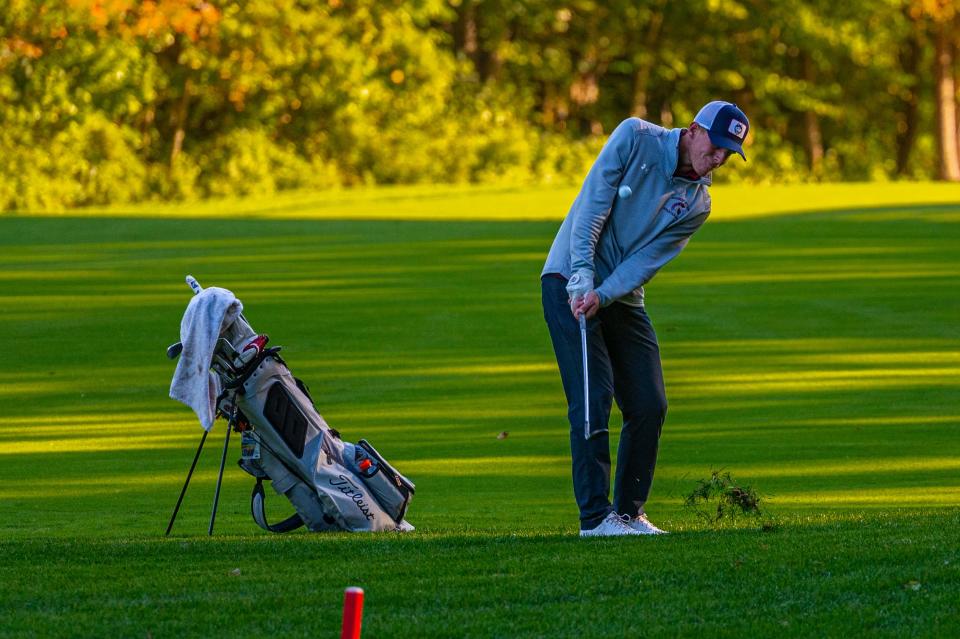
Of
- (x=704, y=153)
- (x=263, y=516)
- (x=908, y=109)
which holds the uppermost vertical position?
(x=704, y=153)

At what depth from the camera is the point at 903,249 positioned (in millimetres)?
22906

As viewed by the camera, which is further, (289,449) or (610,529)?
(289,449)

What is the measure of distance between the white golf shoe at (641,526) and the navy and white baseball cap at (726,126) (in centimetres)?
156

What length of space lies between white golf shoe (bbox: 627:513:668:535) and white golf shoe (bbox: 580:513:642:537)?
85 mm

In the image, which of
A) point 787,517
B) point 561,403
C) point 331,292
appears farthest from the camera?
point 331,292

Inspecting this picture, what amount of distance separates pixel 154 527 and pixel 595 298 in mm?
2973

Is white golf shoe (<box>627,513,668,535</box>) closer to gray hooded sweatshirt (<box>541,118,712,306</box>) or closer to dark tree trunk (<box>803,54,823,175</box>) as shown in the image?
gray hooded sweatshirt (<box>541,118,712,306</box>)

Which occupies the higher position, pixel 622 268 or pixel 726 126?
pixel 726 126

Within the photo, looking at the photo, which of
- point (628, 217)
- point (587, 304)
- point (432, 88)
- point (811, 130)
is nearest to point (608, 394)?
point (587, 304)

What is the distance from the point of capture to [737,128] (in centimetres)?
691

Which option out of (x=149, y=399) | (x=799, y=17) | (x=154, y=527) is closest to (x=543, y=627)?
(x=154, y=527)

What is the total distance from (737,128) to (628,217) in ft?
1.89

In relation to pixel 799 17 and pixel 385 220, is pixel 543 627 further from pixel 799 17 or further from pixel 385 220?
pixel 799 17

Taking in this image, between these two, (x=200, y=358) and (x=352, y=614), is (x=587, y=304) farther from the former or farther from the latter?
(x=352, y=614)
